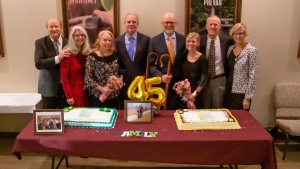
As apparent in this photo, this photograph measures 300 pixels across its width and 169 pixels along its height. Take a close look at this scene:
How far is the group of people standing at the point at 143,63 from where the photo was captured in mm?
2885

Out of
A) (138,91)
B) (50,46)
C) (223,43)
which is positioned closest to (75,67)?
(50,46)

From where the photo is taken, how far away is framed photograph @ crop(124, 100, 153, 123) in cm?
235

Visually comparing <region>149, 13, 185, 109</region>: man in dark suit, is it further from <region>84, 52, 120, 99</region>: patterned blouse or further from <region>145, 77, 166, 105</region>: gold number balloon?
<region>145, 77, 166, 105</region>: gold number balloon

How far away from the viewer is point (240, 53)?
9.71 ft

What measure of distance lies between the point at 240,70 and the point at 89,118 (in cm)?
149

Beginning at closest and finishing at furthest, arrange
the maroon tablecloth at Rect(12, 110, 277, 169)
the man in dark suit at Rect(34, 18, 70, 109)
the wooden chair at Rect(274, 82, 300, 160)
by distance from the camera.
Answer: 1. the maroon tablecloth at Rect(12, 110, 277, 169)
2. the man in dark suit at Rect(34, 18, 70, 109)
3. the wooden chair at Rect(274, 82, 300, 160)

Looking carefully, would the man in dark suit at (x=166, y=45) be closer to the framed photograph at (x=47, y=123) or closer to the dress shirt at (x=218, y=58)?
the dress shirt at (x=218, y=58)

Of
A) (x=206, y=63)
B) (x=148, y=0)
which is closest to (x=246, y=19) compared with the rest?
(x=206, y=63)

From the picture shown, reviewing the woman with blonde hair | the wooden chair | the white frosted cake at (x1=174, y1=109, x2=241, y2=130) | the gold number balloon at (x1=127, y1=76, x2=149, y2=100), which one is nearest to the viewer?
the white frosted cake at (x1=174, y1=109, x2=241, y2=130)

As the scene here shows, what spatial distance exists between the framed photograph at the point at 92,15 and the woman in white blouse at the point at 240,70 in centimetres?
127

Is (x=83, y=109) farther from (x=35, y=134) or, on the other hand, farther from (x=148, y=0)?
(x=148, y=0)

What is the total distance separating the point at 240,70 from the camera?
9.70ft

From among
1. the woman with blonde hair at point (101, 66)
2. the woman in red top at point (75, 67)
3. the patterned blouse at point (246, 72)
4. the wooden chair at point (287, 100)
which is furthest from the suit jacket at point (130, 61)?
the wooden chair at point (287, 100)

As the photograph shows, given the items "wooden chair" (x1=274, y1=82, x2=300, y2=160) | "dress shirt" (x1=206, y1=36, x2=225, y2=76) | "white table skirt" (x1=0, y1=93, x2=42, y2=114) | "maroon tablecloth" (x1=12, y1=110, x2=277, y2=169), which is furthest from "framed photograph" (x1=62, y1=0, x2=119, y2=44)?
"wooden chair" (x1=274, y1=82, x2=300, y2=160)
